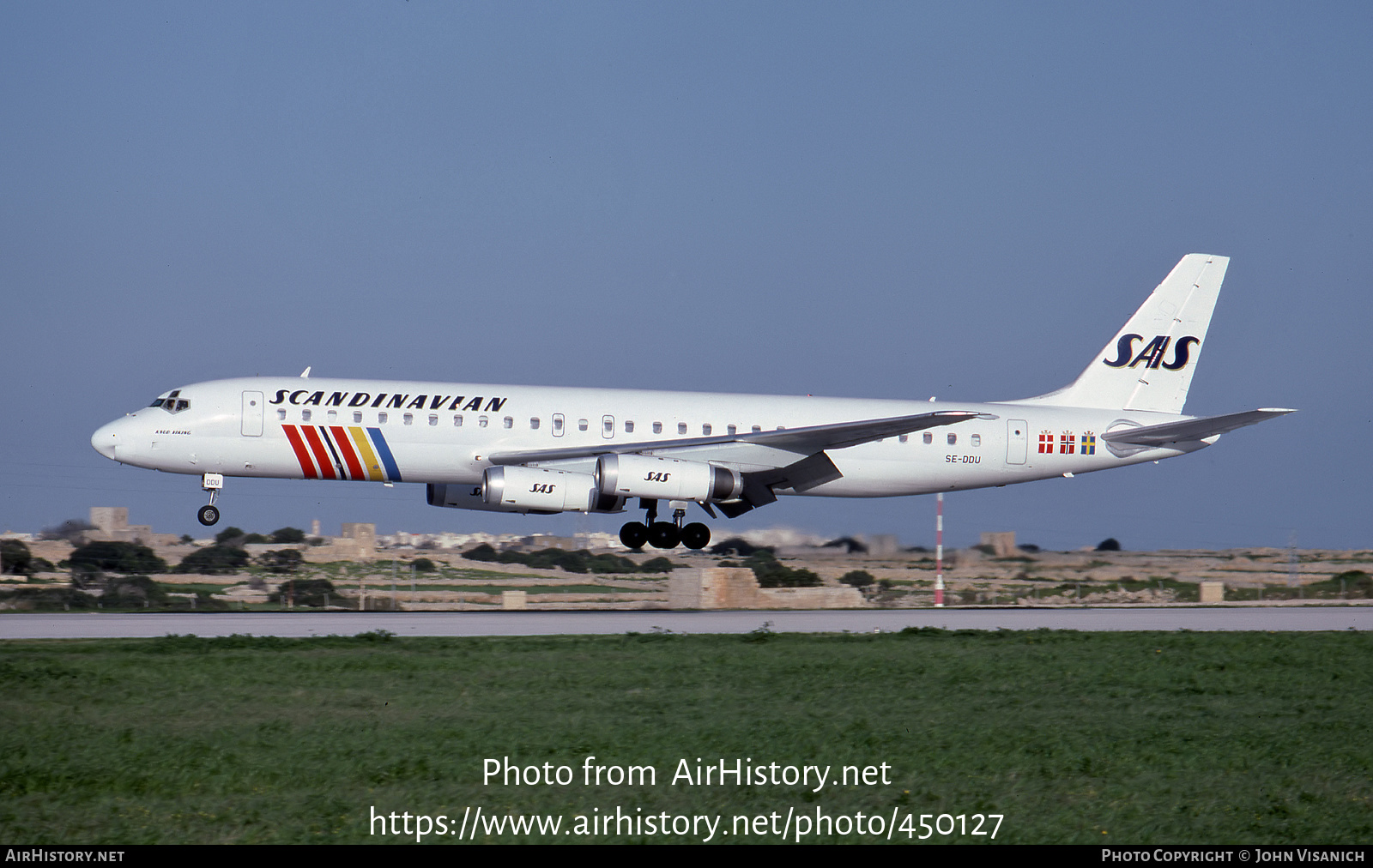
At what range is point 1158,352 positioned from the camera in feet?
115

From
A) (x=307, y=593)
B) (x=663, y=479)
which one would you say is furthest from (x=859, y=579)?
(x=307, y=593)

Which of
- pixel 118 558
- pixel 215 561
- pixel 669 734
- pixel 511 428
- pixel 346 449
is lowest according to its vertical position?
pixel 669 734

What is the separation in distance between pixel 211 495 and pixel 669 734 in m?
19.4

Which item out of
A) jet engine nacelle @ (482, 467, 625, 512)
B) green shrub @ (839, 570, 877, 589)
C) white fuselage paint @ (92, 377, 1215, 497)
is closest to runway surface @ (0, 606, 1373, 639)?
jet engine nacelle @ (482, 467, 625, 512)

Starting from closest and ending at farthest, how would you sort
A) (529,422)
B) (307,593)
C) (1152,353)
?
(529,422) → (307,593) → (1152,353)

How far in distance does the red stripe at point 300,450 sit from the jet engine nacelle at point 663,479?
240 inches

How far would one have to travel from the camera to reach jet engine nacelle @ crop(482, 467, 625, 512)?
27406 mm

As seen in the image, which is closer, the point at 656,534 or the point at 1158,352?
the point at 656,534

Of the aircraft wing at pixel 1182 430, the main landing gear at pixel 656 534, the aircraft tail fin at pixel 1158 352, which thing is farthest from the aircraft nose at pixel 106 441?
the aircraft wing at pixel 1182 430

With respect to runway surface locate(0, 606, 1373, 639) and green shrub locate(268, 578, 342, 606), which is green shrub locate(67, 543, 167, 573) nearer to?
green shrub locate(268, 578, 342, 606)

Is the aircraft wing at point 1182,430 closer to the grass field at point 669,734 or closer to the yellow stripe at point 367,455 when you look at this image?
the grass field at point 669,734

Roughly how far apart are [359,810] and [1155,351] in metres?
30.0

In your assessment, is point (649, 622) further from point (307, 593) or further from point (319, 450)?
point (307, 593)
